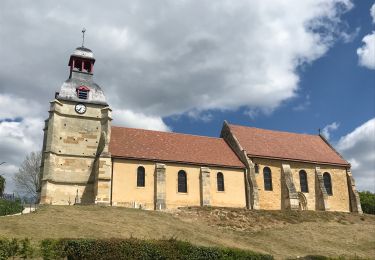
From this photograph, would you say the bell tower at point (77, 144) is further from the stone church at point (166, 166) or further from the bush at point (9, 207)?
the bush at point (9, 207)

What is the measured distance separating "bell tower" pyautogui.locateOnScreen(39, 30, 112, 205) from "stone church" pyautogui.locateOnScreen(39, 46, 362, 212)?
0.08 m

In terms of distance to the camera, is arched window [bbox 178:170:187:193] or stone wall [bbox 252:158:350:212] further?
stone wall [bbox 252:158:350:212]

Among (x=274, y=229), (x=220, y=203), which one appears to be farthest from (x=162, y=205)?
(x=274, y=229)

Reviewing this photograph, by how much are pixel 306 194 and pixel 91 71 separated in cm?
2504

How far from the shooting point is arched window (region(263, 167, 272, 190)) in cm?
3968

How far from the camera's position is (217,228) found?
99.2 feet

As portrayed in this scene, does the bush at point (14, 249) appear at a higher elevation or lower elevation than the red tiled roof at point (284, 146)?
lower

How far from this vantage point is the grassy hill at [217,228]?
23.6 m

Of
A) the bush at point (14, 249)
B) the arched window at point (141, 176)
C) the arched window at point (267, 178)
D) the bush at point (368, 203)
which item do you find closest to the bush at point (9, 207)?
the arched window at point (141, 176)

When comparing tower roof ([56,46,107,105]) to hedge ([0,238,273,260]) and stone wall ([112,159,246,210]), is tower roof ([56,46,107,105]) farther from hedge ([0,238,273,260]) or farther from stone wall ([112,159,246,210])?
hedge ([0,238,273,260])

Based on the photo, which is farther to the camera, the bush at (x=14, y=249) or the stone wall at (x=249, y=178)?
the stone wall at (x=249, y=178)

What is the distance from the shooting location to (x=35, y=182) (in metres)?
46.5

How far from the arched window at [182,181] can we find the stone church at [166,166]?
0.21 feet

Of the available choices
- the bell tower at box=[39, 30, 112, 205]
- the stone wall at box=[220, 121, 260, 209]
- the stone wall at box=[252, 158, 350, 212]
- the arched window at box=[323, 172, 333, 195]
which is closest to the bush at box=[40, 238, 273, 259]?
the bell tower at box=[39, 30, 112, 205]
